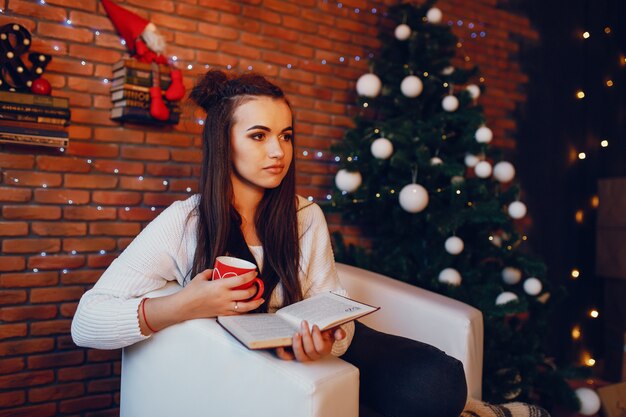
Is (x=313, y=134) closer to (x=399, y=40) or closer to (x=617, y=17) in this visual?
(x=399, y=40)

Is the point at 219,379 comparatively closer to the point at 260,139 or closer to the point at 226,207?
the point at 226,207

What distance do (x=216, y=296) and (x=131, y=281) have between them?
0.32 meters

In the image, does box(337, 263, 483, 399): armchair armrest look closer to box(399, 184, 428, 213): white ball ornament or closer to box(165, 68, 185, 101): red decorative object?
box(399, 184, 428, 213): white ball ornament

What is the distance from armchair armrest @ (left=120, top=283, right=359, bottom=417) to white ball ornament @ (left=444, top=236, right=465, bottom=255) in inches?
55.9

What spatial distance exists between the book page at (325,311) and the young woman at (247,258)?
44 mm

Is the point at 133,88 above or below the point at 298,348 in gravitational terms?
above

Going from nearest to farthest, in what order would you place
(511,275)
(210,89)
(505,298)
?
1. (210,89)
2. (505,298)
3. (511,275)

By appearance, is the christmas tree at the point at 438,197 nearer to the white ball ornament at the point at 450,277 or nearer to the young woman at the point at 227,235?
the white ball ornament at the point at 450,277

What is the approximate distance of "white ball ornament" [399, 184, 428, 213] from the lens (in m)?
2.38

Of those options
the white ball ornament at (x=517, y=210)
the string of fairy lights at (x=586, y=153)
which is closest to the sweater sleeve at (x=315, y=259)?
the white ball ornament at (x=517, y=210)

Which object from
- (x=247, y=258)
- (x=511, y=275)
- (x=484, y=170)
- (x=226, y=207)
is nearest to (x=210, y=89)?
(x=226, y=207)

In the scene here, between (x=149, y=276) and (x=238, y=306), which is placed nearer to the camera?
(x=238, y=306)

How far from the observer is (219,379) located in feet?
3.89

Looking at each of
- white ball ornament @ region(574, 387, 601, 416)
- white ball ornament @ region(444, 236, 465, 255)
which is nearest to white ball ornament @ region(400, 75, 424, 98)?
white ball ornament @ region(444, 236, 465, 255)
